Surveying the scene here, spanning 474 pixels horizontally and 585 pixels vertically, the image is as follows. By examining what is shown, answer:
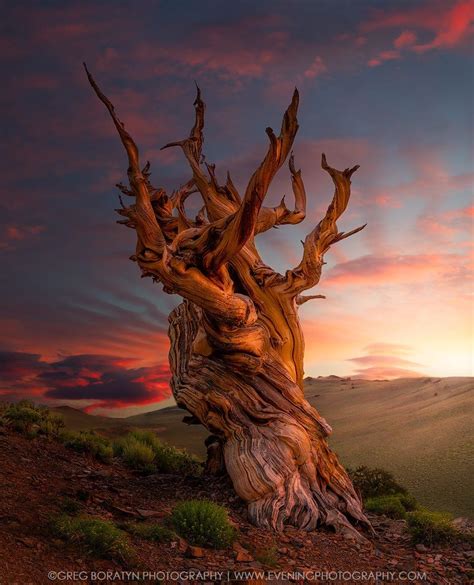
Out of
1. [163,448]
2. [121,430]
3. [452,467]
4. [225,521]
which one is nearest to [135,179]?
[225,521]

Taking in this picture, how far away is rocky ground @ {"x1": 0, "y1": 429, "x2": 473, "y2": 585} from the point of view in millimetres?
5957

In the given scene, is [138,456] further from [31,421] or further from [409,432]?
[409,432]

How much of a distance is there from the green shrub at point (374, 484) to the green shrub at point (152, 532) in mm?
8210

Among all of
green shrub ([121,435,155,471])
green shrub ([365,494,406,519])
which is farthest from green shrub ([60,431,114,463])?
green shrub ([365,494,406,519])

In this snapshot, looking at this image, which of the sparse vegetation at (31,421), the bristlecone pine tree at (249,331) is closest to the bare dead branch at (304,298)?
the bristlecone pine tree at (249,331)

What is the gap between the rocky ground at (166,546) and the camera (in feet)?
19.5

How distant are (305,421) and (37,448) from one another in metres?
5.97

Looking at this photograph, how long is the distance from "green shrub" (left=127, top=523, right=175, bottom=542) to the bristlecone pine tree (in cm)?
215

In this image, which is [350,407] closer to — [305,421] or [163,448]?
[163,448]

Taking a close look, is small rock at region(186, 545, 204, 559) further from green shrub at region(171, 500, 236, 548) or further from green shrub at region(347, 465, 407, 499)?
green shrub at region(347, 465, 407, 499)

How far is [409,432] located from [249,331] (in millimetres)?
16633

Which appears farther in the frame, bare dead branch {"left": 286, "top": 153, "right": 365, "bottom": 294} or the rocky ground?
bare dead branch {"left": 286, "top": 153, "right": 365, "bottom": 294}

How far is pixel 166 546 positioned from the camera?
6.85 meters

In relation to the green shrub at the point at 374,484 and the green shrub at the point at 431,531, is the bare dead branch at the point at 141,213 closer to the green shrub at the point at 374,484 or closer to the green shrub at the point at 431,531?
the green shrub at the point at 431,531
